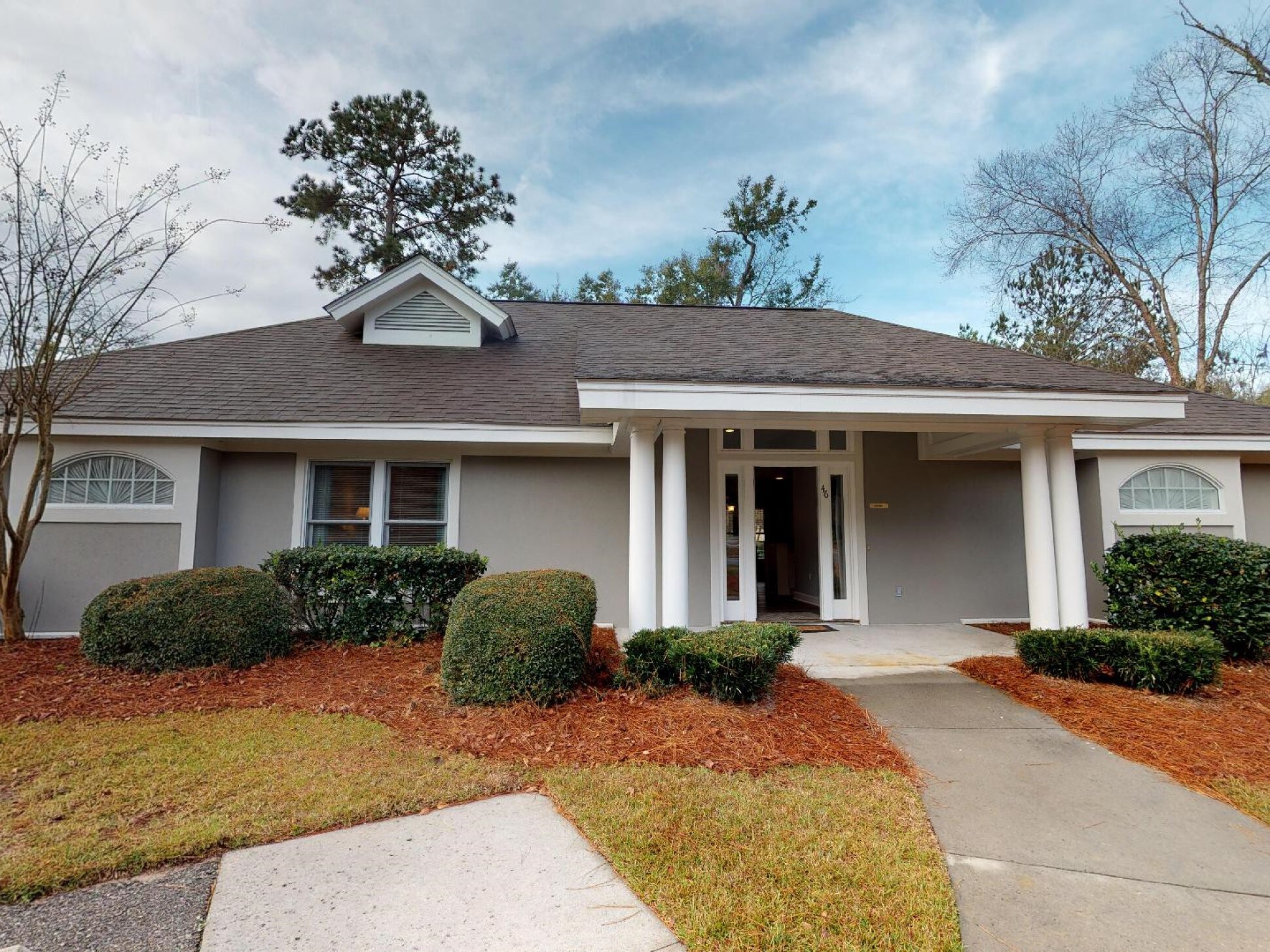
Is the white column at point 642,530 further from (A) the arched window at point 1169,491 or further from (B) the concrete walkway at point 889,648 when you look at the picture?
(A) the arched window at point 1169,491

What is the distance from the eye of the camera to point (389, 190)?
57.5ft

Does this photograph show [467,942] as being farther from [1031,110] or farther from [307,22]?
[1031,110]

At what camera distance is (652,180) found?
14508 millimetres

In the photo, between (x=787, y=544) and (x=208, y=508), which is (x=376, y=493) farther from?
(x=787, y=544)

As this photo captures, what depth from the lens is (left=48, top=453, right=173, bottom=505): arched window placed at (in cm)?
699

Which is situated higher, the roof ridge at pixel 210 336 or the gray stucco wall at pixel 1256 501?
the roof ridge at pixel 210 336

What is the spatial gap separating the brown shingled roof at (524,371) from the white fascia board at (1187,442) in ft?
0.43

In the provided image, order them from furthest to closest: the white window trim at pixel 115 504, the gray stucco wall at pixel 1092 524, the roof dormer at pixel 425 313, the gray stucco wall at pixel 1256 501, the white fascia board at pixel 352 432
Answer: the roof dormer at pixel 425 313
the gray stucco wall at pixel 1256 501
the gray stucco wall at pixel 1092 524
the white window trim at pixel 115 504
the white fascia board at pixel 352 432

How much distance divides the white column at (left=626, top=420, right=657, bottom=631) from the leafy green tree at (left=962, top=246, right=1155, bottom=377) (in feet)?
59.3

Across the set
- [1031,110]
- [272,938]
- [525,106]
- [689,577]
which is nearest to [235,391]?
[689,577]

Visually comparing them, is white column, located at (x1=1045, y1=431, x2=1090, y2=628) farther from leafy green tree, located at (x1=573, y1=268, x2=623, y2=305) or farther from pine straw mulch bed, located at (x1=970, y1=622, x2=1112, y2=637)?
leafy green tree, located at (x1=573, y1=268, x2=623, y2=305)

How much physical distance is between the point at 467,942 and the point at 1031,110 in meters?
18.3

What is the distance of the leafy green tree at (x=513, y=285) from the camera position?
27906 millimetres

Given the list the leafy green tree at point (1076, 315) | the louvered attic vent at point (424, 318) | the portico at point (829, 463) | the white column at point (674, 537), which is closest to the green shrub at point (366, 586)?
the portico at point (829, 463)
